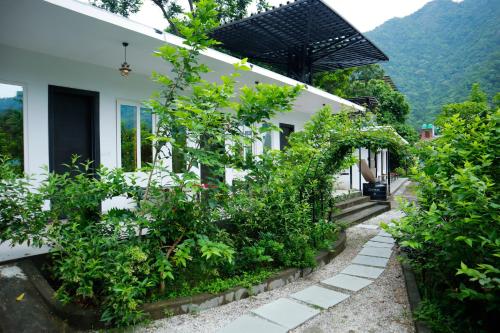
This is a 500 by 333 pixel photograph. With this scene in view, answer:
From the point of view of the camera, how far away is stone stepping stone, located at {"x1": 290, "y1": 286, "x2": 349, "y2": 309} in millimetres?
3594

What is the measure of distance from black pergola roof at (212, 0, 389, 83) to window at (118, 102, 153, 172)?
16.6ft

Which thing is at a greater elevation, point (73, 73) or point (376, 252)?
point (73, 73)

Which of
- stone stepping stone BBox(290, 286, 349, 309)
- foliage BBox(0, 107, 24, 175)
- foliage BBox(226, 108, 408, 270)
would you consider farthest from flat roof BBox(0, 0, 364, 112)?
stone stepping stone BBox(290, 286, 349, 309)

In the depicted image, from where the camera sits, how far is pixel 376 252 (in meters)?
5.65

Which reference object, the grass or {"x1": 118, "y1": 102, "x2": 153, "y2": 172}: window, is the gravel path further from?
{"x1": 118, "y1": 102, "x2": 153, "y2": 172}: window

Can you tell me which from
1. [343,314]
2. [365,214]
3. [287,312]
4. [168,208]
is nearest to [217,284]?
[287,312]

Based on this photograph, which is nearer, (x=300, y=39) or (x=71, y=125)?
(x=71, y=125)

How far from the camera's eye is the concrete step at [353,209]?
7923mm

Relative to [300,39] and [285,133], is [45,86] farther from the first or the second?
[300,39]

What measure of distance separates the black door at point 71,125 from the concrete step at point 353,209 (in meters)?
5.64

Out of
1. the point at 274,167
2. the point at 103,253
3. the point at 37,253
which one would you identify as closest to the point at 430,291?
the point at 274,167

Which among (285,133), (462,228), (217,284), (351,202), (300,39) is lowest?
(217,284)

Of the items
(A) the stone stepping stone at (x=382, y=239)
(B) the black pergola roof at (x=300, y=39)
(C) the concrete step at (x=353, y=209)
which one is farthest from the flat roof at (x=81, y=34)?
(A) the stone stepping stone at (x=382, y=239)

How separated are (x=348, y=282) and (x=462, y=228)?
2148mm
